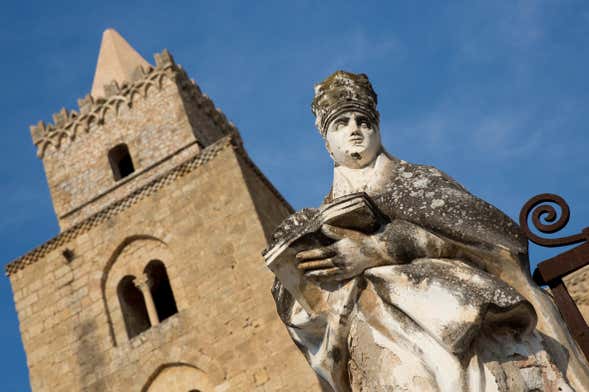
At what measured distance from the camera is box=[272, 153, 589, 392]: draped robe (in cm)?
333

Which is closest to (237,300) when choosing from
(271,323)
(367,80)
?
(271,323)

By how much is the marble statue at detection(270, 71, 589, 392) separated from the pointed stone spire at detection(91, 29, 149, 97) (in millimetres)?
18870

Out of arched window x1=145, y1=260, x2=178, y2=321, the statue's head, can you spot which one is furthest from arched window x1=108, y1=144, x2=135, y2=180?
the statue's head

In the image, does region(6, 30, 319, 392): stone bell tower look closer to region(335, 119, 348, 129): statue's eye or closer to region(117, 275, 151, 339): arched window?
region(117, 275, 151, 339): arched window

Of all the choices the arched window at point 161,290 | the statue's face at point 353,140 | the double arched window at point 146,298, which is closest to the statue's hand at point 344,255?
the statue's face at point 353,140

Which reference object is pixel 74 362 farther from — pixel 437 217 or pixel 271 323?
pixel 437 217

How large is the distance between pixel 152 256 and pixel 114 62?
5327mm

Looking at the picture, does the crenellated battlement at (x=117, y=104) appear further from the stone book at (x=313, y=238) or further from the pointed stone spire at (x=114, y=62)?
the stone book at (x=313, y=238)

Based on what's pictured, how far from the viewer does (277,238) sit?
12.0 ft

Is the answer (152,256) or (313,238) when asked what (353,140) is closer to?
(313,238)

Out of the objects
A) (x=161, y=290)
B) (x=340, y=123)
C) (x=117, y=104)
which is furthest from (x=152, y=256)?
(x=340, y=123)

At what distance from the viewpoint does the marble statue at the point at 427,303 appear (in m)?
3.34

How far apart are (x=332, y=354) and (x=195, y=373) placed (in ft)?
46.6

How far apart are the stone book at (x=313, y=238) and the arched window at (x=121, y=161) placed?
17541 mm
